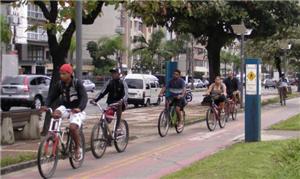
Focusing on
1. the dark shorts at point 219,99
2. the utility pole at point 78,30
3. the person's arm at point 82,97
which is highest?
the utility pole at point 78,30

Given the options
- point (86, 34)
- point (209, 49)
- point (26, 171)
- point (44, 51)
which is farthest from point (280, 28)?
point (86, 34)

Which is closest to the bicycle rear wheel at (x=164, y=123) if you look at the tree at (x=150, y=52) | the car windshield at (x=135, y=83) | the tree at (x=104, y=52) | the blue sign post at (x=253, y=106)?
the blue sign post at (x=253, y=106)

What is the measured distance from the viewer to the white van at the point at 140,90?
3362 cm

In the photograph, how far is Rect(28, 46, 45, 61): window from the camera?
69.4 metres

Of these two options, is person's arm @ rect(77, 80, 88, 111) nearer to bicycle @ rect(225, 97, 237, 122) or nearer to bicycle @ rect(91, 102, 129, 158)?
bicycle @ rect(91, 102, 129, 158)

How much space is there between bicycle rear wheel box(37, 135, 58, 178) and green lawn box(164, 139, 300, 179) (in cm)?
196

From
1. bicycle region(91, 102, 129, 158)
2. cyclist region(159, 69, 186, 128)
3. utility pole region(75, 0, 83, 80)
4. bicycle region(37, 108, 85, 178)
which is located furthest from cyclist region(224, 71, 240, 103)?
bicycle region(37, 108, 85, 178)

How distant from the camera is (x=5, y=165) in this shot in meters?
10.5

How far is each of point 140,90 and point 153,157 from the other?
21.5 meters

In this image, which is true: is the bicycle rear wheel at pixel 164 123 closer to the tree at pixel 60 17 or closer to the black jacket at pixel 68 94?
the tree at pixel 60 17

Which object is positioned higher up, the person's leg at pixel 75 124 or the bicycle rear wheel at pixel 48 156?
the person's leg at pixel 75 124

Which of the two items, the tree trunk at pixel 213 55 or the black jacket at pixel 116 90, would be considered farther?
the tree trunk at pixel 213 55

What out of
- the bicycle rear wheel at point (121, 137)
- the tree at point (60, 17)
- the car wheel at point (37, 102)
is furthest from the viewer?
the car wheel at point (37, 102)

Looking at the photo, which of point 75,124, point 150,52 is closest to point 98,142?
point 75,124
